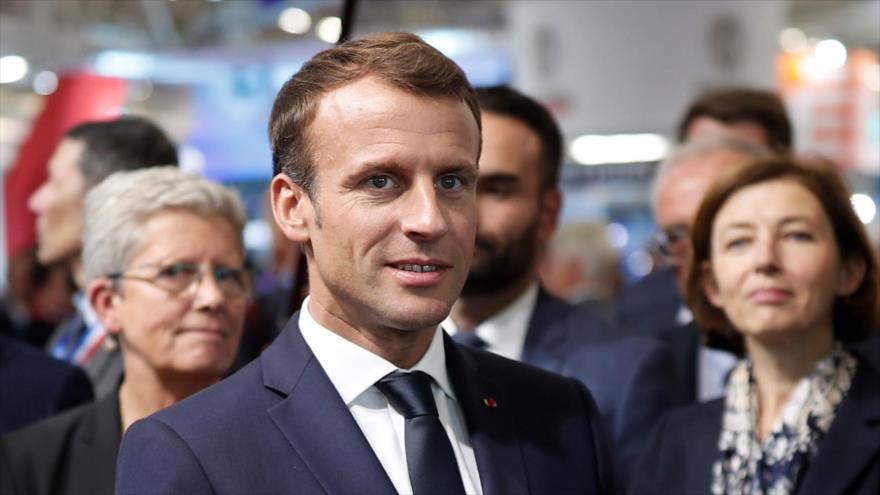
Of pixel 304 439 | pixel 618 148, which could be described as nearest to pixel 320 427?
pixel 304 439

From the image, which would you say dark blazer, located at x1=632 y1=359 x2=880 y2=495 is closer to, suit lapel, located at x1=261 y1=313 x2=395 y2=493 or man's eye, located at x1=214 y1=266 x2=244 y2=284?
man's eye, located at x1=214 y1=266 x2=244 y2=284

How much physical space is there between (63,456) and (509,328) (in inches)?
48.6

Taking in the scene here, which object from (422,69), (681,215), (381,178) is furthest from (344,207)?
(681,215)

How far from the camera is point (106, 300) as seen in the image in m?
3.27

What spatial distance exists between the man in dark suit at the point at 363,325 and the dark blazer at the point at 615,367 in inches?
49.5

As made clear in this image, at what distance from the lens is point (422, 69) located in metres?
2.10

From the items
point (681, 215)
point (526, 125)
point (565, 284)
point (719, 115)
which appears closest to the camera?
point (526, 125)

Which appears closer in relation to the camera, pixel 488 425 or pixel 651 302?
pixel 488 425

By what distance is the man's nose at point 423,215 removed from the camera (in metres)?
2.04

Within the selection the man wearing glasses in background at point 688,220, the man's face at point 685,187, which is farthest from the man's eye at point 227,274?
the man's face at point 685,187

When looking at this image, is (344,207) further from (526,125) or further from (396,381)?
(526,125)

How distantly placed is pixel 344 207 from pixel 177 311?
122 cm

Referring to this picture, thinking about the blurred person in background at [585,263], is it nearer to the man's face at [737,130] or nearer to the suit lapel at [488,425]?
the man's face at [737,130]

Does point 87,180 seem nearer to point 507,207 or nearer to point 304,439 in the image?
point 507,207
